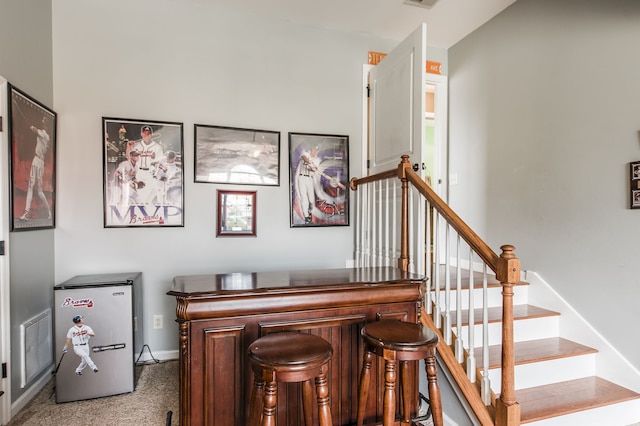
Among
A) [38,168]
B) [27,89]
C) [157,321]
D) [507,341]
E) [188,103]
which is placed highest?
[188,103]

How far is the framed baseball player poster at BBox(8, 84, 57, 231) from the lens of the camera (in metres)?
2.05

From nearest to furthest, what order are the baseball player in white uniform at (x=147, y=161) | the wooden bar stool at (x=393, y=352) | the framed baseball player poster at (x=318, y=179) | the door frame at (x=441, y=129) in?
1. the wooden bar stool at (x=393, y=352)
2. the baseball player in white uniform at (x=147, y=161)
3. the framed baseball player poster at (x=318, y=179)
4. the door frame at (x=441, y=129)

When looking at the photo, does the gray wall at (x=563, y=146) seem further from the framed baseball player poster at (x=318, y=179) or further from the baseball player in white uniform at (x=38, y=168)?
the baseball player in white uniform at (x=38, y=168)

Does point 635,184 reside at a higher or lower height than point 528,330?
higher

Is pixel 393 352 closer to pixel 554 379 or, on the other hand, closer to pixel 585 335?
pixel 554 379

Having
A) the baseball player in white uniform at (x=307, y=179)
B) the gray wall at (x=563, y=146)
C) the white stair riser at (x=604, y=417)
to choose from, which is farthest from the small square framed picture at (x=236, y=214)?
the white stair riser at (x=604, y=417)

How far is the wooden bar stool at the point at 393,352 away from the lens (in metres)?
1.40

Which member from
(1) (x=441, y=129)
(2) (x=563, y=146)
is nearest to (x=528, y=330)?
(2) (x=563, y=146)

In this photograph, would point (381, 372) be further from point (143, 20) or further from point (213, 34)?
point (143, 20)

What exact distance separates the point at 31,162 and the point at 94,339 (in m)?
1.28

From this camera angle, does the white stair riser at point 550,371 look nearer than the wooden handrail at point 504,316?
No

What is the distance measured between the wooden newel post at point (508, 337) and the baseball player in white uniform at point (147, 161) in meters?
2.64

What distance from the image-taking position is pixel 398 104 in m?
2.87

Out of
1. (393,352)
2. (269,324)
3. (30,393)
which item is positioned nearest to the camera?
(393,352)
